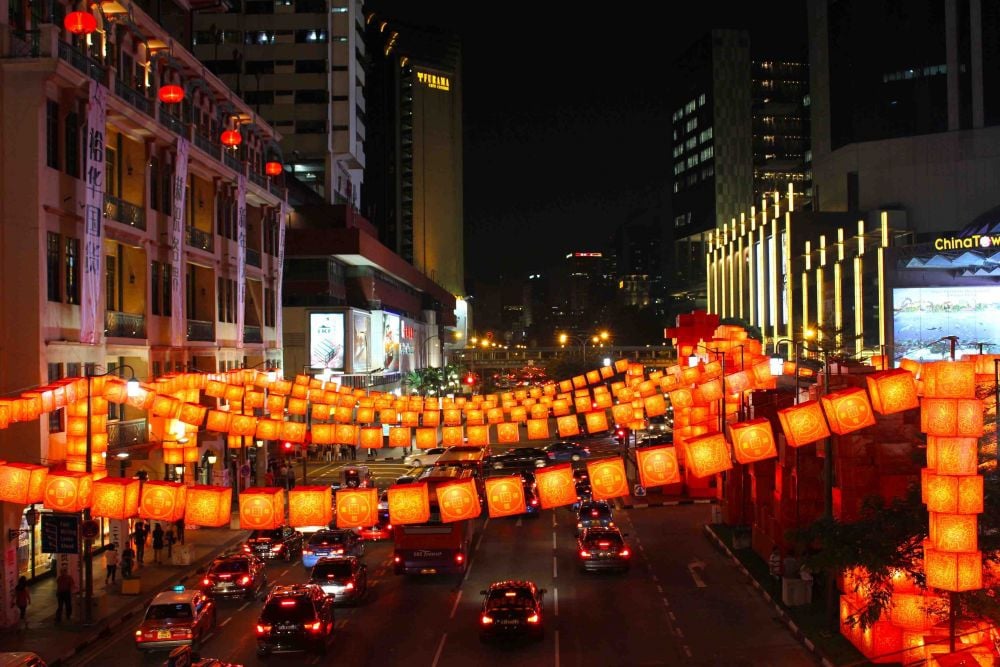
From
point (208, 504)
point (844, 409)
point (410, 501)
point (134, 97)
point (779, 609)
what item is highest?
point (134, 97)

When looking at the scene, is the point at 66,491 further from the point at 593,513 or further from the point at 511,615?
the point at 593,513

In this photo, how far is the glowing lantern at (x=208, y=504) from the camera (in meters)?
20.2

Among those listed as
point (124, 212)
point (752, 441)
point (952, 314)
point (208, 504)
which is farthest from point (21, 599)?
point (952, 314)

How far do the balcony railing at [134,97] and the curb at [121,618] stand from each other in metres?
15.9

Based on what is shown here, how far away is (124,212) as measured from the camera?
33.7 metres

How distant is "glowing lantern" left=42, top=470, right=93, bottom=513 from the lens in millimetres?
20172

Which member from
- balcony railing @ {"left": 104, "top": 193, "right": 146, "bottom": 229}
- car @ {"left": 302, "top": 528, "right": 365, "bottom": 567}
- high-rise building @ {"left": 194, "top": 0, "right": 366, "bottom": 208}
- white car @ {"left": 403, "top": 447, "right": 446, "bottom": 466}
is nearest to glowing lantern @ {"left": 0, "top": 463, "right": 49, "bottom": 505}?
car @ {"left": 302, "top": 528, "right": 365, "bottom": 567}

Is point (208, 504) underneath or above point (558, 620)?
above

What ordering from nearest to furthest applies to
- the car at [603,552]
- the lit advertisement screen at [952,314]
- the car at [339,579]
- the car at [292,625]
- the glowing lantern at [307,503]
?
the glowing lantern at [307,503] → the car at [292,625] → the car at [339,579] → the car at [603,552] → the lit advertisement screen at [952,314]

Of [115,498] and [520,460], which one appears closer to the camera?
[115,498]

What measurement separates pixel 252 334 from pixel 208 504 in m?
30.6

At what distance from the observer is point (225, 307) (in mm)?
45531

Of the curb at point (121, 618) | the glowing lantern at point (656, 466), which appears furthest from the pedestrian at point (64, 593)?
the glowing lantern at point (656, 466)

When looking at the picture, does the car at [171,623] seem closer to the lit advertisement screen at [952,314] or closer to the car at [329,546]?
the car at [329,546]
